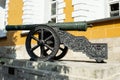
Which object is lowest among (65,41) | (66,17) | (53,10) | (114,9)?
(65,41)

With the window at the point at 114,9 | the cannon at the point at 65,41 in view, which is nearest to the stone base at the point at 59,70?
the cannon at the point at 65,41

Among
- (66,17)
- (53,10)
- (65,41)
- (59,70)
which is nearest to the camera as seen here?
(59,70)

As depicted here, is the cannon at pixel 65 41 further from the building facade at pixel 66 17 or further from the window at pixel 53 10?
the window at pixel 53 10

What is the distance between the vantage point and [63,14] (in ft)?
27.5

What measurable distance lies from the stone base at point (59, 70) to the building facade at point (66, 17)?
1.58m

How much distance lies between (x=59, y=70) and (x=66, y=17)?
367 centimetres

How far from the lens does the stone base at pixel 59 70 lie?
432 centimetres

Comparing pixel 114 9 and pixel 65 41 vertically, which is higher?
pixel 114 9

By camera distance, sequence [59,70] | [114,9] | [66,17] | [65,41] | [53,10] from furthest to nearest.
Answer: [53,10], [66,17], [114,9], [65,41], [59,70]

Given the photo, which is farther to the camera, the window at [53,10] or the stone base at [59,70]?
the window at [53,10]

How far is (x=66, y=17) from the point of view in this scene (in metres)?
8.27

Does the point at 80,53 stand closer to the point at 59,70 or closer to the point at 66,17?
the point at 66,17

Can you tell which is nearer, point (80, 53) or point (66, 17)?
point (80, 53)

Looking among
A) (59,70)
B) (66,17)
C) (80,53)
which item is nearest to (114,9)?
(66,17)
